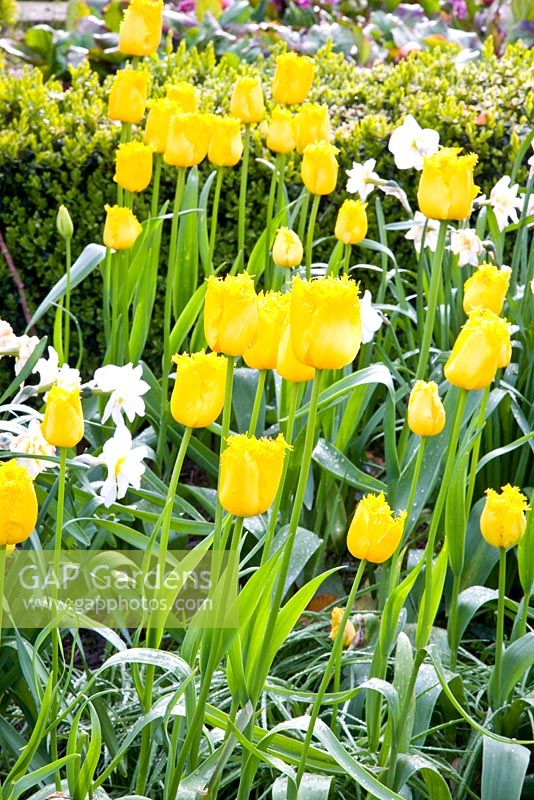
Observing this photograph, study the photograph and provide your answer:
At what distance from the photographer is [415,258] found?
11.7ft

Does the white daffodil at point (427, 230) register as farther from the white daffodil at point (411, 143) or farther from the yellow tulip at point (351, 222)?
the yellow tulip at point (351, 222)

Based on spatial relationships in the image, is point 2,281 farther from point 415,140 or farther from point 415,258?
point 415,140

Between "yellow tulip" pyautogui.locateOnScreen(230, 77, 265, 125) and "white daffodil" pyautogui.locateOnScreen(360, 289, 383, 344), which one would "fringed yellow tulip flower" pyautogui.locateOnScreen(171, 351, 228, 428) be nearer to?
"white daffodil" pyautogui.locateOnScreen(360, 289, 383, 344)

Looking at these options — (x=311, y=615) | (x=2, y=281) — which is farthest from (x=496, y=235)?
(x=2, y=281)

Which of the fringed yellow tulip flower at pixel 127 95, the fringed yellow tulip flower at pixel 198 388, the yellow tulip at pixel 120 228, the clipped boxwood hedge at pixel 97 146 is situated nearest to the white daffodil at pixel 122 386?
the yellow tulip at pixel 120 228

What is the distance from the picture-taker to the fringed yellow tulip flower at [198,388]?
1386 millimetres

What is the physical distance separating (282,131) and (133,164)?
1.13 ft

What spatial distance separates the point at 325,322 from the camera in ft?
4.15

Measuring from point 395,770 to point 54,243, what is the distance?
2.29 metres

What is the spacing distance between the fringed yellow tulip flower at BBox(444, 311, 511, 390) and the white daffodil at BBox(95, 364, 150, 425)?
24.9 inches

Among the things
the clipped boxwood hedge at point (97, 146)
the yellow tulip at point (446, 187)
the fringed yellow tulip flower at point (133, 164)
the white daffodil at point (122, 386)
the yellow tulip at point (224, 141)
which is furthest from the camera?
the clipped boxwood hedge at point (97, 146)

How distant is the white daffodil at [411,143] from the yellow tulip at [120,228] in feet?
1.93

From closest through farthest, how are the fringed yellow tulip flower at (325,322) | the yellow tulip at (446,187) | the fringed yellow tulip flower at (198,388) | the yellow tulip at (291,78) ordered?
1. the fringed yellow tulip flower at (325,322)
2. the fringed yellow tulip flower at (198,388)
3. the yellow tulip at (446,187)
4. the yellow tulip at (291,78)

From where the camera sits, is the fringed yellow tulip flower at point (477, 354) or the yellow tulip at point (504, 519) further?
the yellow tulip at point (504, 519)
